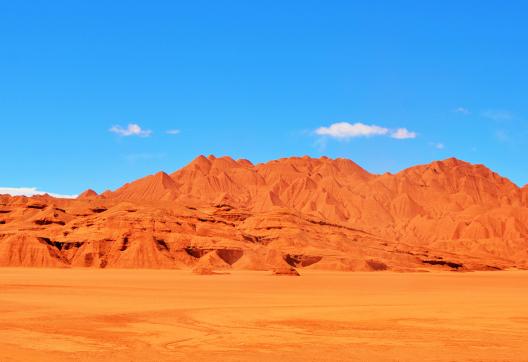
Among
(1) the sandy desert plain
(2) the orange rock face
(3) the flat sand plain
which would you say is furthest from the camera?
(2) the orange rock face

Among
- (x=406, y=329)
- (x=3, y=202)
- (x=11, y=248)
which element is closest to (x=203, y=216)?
(x=11, y=248)

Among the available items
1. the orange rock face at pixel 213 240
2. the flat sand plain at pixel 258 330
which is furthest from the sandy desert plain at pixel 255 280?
the orange rock face at pixel 213 240

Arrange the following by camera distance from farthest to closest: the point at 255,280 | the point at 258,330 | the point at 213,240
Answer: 1. the point at 213,240
2. the point at 255,280
3. the point at 258,330

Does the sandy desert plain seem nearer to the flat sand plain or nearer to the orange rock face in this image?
the flat sand plain

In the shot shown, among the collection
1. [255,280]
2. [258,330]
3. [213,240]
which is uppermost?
[213,240]

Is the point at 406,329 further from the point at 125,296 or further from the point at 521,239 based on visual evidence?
the point at 521,239

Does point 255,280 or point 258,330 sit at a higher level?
point 255,280

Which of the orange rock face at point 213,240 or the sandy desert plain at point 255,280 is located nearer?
the sandy desert plain at point 255,280

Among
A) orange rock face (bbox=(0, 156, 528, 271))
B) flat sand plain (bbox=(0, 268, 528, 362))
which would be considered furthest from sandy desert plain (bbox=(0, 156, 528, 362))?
orange rock face (bbox=(0, 156, 528, 271))

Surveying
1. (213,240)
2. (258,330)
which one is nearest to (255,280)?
(213,240)

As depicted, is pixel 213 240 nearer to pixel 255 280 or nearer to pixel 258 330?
pixel 255 280

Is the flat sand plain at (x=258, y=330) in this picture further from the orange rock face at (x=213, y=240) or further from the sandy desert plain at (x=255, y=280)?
the orange rock face at (x=213, y=240)

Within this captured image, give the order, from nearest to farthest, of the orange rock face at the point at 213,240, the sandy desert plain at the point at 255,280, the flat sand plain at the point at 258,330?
the flat sand plain at the point at 258,330
the sandy desert plain at the point at 255,280
the orange rock face at the point at 213,240

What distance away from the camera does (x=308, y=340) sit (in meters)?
18.8
